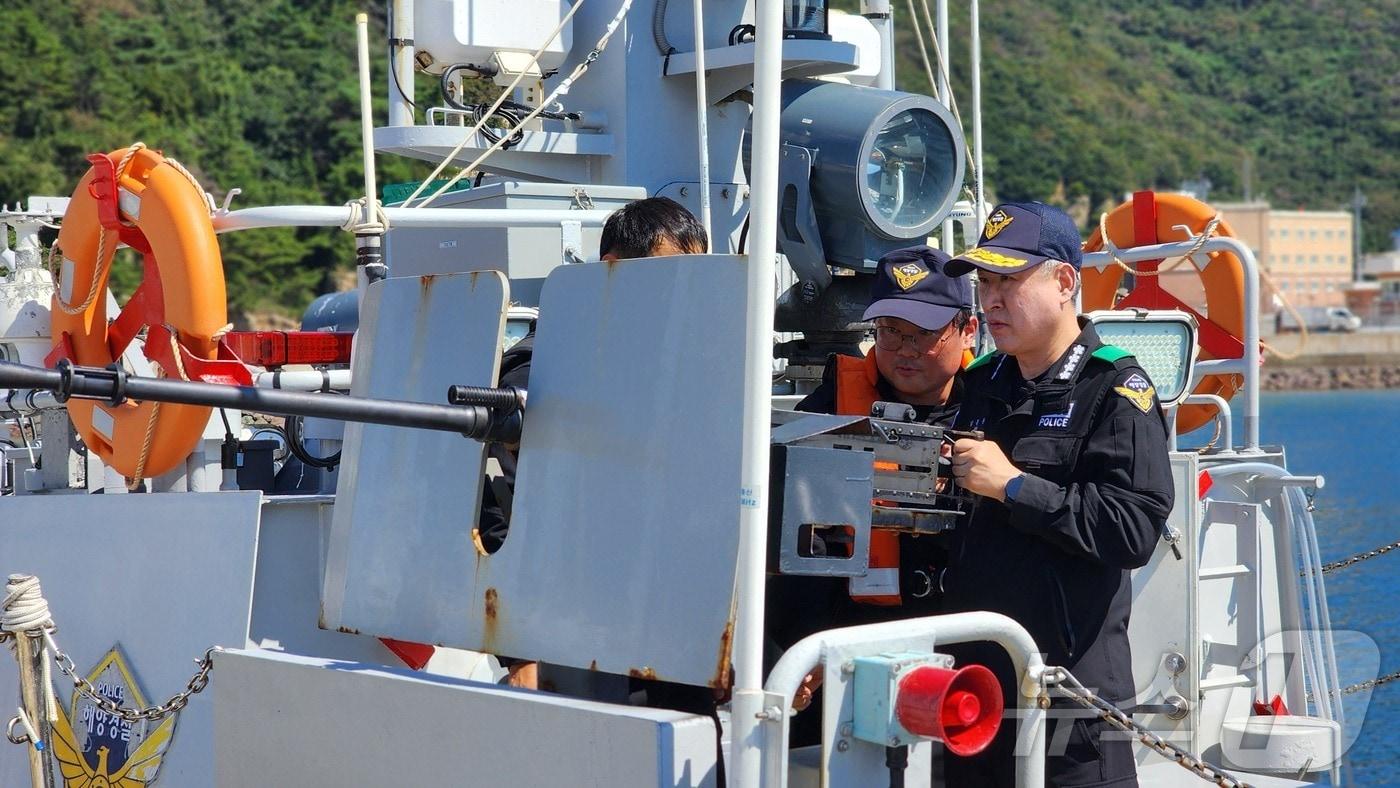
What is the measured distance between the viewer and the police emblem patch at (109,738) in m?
3.59

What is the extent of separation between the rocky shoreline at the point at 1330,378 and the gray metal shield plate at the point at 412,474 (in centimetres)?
8804

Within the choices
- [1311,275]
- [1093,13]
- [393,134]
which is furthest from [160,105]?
[1093,13]

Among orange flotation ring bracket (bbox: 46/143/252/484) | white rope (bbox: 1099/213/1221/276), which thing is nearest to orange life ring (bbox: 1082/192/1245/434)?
white rope (bbox: 1099/213/1221/276)

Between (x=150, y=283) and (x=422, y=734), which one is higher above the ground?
(x=150, y=283)

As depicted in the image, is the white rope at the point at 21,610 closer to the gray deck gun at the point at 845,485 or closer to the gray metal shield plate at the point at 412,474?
the gray metal shield plate at the point at 412,474

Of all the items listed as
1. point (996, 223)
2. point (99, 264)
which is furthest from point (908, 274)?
point (99, 264)

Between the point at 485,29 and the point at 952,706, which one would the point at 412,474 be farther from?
the point at 485,29

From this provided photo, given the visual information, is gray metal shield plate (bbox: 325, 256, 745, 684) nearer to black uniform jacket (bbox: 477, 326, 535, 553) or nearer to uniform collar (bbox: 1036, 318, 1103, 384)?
black uniform jacket (bbox: 477, 326, 535, 553)

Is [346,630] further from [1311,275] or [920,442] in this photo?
[1311,275]

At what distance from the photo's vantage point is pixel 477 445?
114 inches

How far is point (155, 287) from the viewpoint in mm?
4484

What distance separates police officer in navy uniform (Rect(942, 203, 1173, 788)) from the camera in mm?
2604

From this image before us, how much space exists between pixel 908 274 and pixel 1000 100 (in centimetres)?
8933

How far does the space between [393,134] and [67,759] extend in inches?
111
